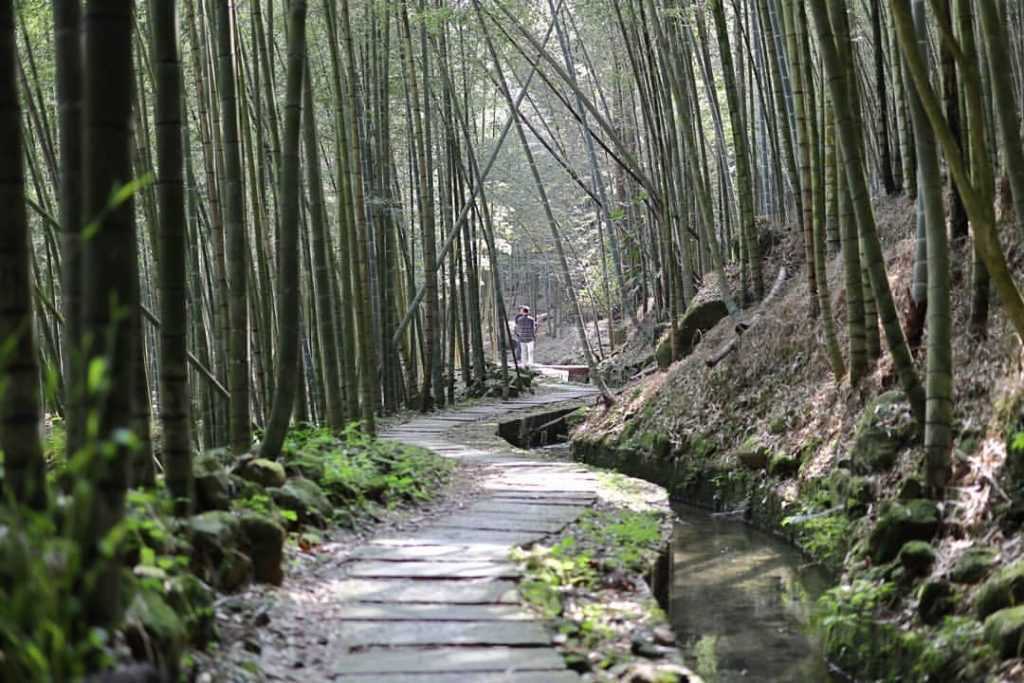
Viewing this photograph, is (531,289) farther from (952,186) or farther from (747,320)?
(952,186)

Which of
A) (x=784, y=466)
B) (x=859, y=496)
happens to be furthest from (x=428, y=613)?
(x=784, y=466)

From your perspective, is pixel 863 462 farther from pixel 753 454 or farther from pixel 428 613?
pixel 428 613

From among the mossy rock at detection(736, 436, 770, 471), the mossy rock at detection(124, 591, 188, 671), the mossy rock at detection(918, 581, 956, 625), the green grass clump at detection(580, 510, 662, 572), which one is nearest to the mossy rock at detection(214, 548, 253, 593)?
the mossy rock at detection(124, 591, 188, 671)

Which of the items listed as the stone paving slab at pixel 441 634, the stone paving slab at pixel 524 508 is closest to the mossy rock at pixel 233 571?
the stone paving slab at pixel 441 634

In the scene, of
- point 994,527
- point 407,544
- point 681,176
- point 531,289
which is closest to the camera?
point 994,527

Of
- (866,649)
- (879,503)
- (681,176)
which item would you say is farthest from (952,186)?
(681,176)

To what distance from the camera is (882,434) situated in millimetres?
4871

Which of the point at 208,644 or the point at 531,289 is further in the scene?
the point at 531,289

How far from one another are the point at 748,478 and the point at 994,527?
2934 mm

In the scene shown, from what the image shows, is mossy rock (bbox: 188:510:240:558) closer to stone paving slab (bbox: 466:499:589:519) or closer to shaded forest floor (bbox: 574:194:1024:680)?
stone paving slab (bbox: 466:499:589:519)

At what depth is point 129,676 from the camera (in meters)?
1.83

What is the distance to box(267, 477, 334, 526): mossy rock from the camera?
3.93m

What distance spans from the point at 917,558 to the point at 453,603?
1.72 m

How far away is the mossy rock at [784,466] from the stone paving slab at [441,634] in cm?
340
